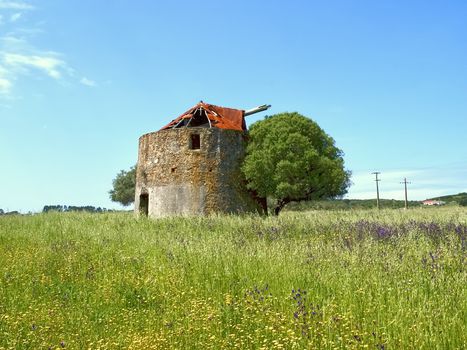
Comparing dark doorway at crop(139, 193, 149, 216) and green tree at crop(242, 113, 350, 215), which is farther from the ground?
green tree at crop(242, 113, 350, 215)

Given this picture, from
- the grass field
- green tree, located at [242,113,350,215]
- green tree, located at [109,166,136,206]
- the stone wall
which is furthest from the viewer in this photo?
green tree, located at [109,166,136,206]

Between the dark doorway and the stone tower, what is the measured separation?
70 centimetres

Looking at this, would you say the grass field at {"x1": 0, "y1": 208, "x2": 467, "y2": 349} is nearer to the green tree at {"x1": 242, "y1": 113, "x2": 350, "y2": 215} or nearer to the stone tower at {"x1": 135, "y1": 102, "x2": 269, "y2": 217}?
the green tree at {"x1": 242, "y1": 113, "x2": 350, "y2": 215}

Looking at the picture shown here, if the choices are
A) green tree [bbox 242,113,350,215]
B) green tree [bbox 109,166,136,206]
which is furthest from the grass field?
green tree [bbox 109,166,136,206]

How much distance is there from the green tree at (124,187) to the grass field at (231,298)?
4292 cm

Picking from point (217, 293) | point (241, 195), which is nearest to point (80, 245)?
point (217, 293)

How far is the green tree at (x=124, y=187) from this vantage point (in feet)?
173

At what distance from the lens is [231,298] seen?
5855 mm

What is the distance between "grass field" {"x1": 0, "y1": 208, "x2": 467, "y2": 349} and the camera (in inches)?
175

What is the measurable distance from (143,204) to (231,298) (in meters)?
19.1

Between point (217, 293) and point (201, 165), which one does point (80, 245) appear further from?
point (201, 165)

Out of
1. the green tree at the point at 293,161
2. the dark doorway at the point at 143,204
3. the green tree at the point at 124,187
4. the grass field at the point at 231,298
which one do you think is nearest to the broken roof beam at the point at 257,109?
the green tree at the point at 293,161

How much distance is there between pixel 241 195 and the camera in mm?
22266

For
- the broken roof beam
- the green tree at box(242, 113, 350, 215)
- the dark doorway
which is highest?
the broken roof beam
